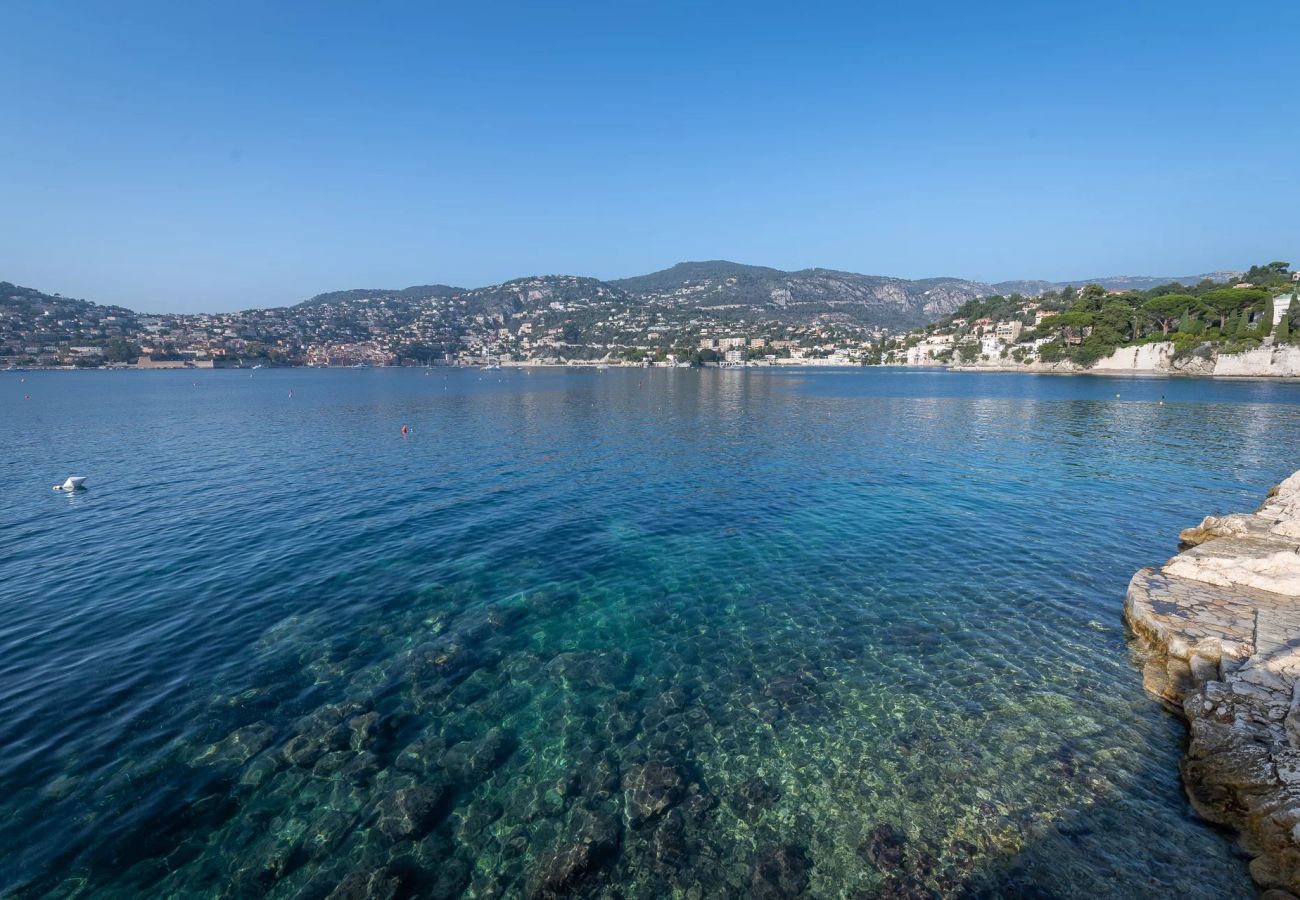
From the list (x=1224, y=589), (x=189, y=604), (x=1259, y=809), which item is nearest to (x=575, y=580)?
(x=189, y=604)

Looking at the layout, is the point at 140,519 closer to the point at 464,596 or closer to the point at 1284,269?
the point at 464,596

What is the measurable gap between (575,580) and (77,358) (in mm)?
250999

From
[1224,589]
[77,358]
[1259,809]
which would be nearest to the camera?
[1259,809]

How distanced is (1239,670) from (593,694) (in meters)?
11.7

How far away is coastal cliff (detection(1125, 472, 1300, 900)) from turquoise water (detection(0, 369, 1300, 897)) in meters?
0.46

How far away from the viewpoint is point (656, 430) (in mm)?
47750

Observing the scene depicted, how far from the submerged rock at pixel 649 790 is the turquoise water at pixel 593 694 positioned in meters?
0.04

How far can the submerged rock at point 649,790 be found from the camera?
7863 mm

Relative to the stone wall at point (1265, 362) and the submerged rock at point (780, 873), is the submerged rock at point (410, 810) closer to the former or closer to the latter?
the submerged rock at point (780, 873)

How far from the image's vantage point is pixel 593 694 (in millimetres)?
10602

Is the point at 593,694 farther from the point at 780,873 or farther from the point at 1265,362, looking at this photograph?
the point at 1265,362

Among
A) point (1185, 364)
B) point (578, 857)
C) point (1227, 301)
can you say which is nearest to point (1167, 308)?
point (1227, 301)

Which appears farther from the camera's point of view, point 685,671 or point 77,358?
point 77,358

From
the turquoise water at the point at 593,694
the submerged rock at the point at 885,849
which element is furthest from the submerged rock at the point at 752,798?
the submerged rock at the point at 885,849
